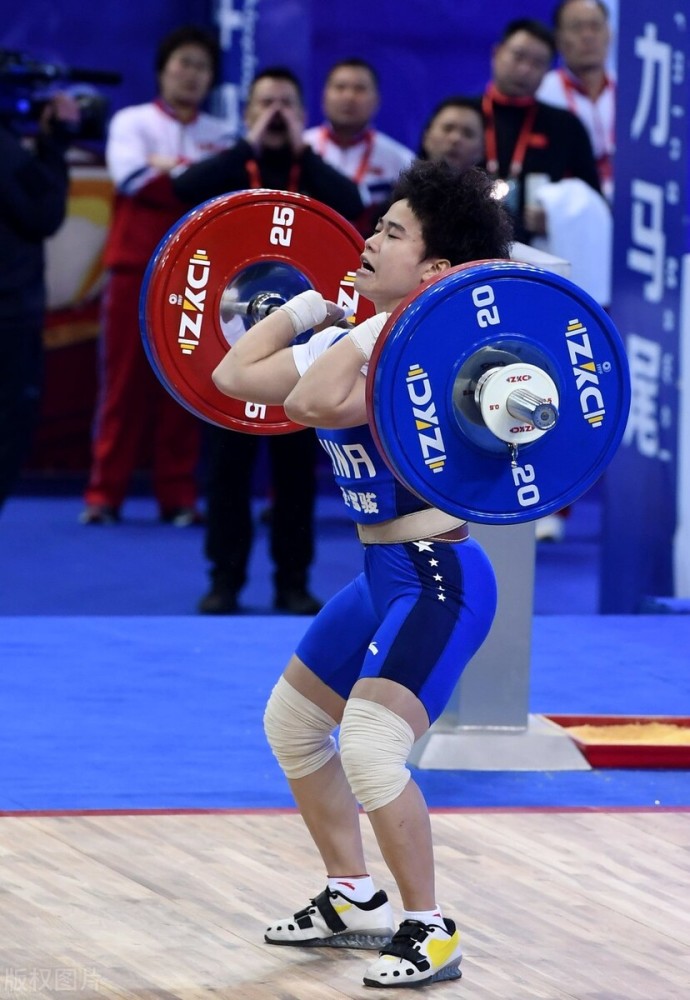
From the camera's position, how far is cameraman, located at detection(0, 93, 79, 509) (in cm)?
759

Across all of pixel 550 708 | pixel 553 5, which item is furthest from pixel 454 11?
pixel 550 708

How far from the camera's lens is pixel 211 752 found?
496cm

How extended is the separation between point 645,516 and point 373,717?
4.02m

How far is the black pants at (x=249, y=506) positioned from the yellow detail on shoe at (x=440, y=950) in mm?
3459

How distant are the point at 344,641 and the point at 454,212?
84cm

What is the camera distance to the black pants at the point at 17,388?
8.03 m

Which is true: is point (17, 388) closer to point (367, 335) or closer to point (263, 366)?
point (263, 366)

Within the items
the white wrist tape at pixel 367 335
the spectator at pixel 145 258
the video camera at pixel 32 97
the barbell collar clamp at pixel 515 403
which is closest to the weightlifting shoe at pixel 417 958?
the barbell collar clamp at pixel 515 403

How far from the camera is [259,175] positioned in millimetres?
6750

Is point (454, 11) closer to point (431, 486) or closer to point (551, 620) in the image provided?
point (551, 620)

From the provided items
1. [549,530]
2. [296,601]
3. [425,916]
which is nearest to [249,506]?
[296,601]

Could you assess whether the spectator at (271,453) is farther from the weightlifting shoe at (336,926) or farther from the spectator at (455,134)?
the weightlifting shoe at (336,926)

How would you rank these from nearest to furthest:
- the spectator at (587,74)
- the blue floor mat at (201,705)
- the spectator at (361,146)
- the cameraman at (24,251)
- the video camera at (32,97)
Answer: the blue floor mat at (201,705)
the cameraman at (24,251)
the video camera at (32,97)
the spectator at (361,146)
the spectator at (587,74)

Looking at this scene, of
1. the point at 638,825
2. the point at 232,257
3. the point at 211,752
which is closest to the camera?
the point at 232,257
